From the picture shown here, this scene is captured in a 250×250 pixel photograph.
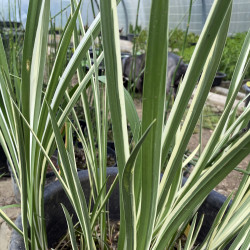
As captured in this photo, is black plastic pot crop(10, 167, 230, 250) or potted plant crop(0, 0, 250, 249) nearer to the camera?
potted plant crop(0, 0, 250, 249)

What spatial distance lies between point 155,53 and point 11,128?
1.10 ft

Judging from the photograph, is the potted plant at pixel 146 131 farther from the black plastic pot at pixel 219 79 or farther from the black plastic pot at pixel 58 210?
the black plastic pot at pixel 219 79

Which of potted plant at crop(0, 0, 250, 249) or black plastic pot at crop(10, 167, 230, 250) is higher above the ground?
potted plant at crop(0, 0, 250, 249)

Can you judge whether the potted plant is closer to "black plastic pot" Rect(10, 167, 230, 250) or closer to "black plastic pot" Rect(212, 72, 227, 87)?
"black plastic pot" Rect(10, 167, 230, 250)

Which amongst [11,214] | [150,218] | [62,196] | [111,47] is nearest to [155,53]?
[111,47]

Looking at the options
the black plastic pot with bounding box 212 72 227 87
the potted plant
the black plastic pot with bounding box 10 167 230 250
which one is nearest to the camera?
the potted plant

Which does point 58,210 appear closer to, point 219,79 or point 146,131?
point 146,131

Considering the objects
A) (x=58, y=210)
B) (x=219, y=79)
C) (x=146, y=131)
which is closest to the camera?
(x=146, y=131)

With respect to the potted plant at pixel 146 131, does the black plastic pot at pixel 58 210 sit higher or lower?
lower

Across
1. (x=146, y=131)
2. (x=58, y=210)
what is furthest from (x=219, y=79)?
(x=146, y=131)

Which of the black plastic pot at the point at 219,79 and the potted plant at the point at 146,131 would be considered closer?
the potted plant at the point at 146,131

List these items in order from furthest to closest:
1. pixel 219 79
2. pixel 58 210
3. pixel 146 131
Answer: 1. pixel 219 79
2. pixel 58 210
3. pixel 146 131

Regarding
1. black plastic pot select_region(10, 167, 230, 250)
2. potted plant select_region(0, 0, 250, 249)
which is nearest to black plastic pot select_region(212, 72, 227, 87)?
black plastic pot select_region(10, 167, 230, 250)

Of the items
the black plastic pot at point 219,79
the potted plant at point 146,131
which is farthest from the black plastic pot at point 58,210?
the black plastic pot at point 219,79
